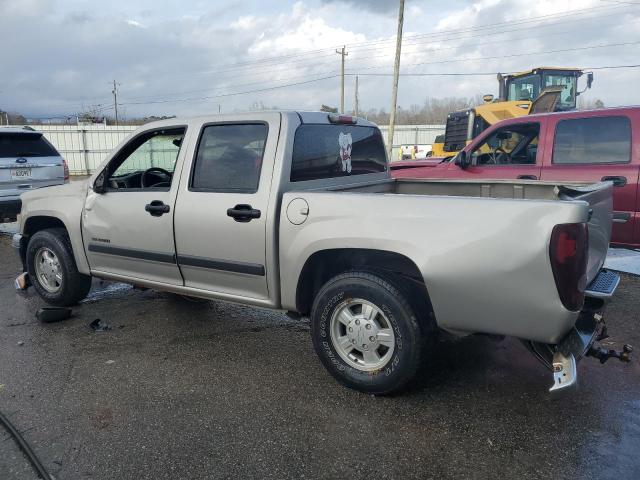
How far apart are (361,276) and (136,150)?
2.57m

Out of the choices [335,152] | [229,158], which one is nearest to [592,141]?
[335,152]

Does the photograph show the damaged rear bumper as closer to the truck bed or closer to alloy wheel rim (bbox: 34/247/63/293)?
the truck bed

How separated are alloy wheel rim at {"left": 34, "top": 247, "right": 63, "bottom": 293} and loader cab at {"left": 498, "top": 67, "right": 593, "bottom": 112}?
46.7ft

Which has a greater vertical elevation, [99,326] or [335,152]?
[335,152]

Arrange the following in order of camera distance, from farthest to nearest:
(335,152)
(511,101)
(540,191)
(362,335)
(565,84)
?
1. (565,84)
2. (511,101)
3. (540,191)
4. (335,152)
5. (362,335)

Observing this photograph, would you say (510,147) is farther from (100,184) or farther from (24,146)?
(24,146)

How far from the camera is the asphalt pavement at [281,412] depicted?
8.91 feet

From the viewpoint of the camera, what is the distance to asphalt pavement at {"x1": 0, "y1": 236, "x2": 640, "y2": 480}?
107 inches

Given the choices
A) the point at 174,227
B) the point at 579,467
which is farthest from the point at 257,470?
the point at 174,227

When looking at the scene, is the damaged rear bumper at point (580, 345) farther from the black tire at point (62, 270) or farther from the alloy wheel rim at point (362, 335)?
the black tire at point (62, 270)

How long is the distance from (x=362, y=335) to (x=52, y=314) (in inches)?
125

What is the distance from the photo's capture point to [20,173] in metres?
8.87

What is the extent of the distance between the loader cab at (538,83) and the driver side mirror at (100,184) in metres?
14.0

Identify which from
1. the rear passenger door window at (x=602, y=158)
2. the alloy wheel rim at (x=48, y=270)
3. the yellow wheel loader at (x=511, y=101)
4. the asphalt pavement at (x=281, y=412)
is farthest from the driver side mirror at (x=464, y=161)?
the yellow wheel loader at (x=511, y=101)
